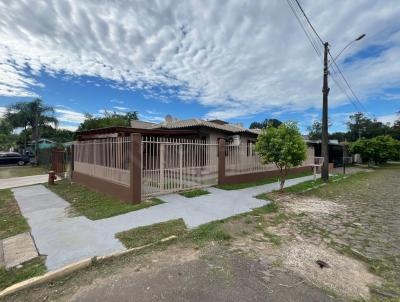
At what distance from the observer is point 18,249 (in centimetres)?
435

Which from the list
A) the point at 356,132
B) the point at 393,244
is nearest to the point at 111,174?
the point at 393,244

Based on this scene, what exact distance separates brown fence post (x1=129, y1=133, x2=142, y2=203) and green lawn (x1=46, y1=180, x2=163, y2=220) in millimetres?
316

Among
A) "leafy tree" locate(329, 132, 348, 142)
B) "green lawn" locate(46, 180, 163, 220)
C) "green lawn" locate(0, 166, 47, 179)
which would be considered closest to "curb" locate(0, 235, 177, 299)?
"green lawn" locate(46, 180, 163, 220)

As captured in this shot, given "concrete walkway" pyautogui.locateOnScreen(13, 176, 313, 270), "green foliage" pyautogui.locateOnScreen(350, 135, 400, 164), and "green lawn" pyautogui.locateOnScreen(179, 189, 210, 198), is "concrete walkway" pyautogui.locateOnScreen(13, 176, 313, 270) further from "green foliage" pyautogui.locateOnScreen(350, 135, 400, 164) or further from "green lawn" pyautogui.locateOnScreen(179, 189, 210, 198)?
"green foliage" pyautogui.locateOnScreen(350, 135, 400, 164)

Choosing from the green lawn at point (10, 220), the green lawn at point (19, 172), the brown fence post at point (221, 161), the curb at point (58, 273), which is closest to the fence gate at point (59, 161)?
the green lawn at point (19, 172)

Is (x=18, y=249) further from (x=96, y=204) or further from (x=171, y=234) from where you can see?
(x=96, y=204)

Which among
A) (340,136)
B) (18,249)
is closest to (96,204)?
(18,249)

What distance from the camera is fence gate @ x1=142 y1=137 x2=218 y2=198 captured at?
8242 mm

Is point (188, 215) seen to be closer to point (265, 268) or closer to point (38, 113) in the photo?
point (265, 268)

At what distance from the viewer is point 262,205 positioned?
25.2ft

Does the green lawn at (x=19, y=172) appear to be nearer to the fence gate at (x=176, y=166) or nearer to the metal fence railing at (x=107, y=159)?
the metal fence railing at (x=107, y=159)

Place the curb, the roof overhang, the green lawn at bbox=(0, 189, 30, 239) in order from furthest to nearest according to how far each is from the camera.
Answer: the roof overhang, the green lawn at bbox=(0, 189, 30, 239), the curb

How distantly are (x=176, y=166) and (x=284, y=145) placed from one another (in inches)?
174

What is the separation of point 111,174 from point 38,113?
89.9 ft
